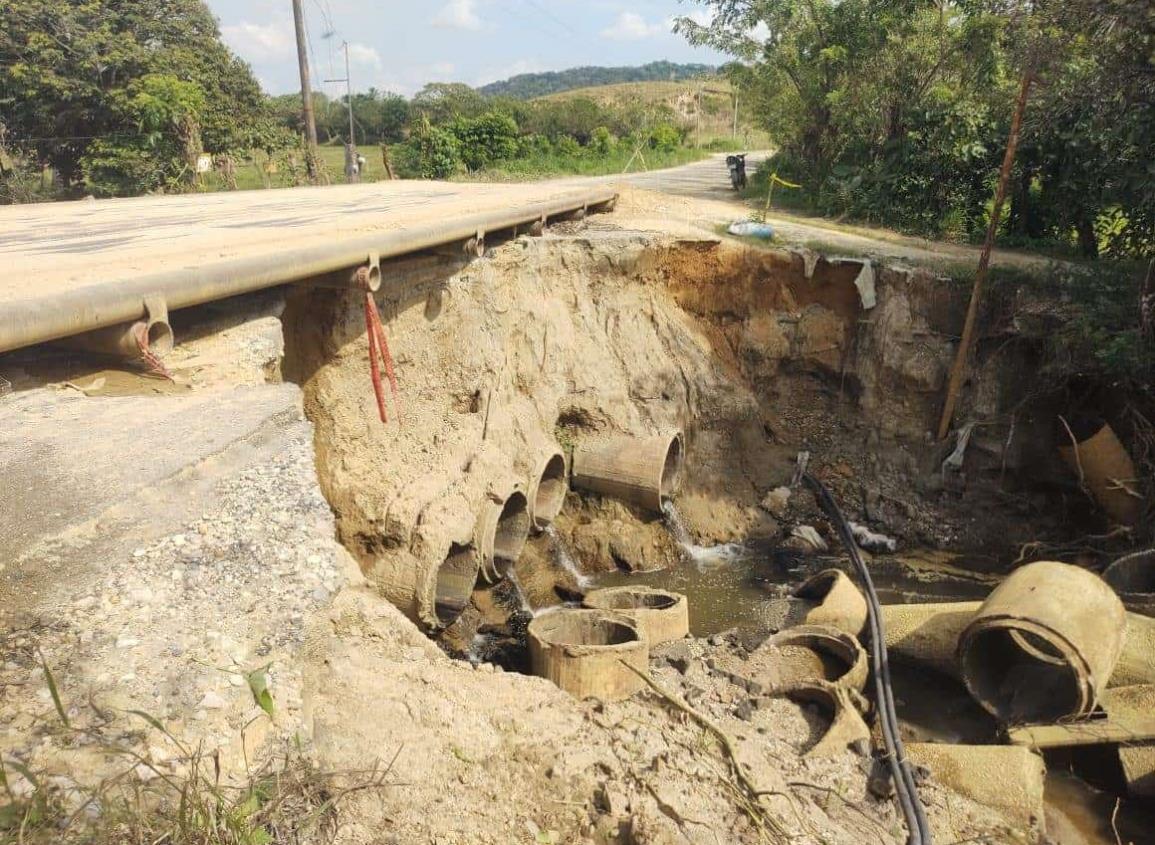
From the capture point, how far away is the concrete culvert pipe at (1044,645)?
5.20 meters

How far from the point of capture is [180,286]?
421 centimetres

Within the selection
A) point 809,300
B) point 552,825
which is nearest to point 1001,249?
point 809,300

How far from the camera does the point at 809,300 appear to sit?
10.5m

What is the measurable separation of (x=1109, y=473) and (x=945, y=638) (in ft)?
11.2

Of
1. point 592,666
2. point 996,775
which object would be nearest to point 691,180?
point 592,666

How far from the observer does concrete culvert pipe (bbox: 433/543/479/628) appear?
665 centimetres

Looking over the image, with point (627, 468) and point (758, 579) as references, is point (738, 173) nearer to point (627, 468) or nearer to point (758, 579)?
point (627, 468)

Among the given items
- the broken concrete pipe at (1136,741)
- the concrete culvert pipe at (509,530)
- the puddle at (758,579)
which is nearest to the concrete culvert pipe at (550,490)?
the concrete culvert pipe at (509,530)

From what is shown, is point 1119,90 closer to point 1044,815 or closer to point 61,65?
point 1044,815

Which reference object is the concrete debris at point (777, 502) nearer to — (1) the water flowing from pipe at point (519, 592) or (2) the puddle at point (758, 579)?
(2) the puddle at point (758, 579)

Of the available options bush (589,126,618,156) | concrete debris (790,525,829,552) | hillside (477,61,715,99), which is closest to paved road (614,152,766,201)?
bush (589,126,618,156)

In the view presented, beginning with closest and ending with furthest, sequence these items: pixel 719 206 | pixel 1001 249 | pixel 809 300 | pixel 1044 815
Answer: pixel 1044 815
pixel 809 300
pixel 1001 249
pixel 719 206

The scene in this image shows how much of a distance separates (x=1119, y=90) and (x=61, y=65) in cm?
2114

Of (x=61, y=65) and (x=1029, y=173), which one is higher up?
(x=61, y=65)
